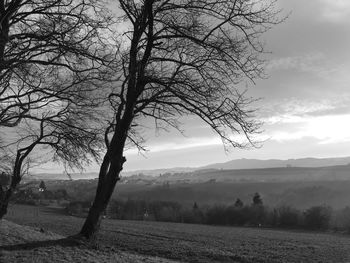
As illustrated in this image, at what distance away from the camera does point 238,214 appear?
250ft

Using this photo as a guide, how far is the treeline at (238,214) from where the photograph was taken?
66938 millimetres

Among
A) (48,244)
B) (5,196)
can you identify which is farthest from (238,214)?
(48,244)

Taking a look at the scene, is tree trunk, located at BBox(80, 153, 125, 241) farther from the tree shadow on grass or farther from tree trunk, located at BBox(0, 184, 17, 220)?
tree trunk, located at BBox(0, 184, 17, 220)

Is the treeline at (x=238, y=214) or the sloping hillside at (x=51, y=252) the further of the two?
the treeline at (x=238, y=214)

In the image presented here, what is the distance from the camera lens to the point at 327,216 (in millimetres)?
66688

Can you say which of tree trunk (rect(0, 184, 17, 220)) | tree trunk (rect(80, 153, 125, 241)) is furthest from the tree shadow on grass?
tree trunk (rect(0, 184, 17, 220))

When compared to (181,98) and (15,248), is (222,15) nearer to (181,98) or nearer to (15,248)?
(181,98)

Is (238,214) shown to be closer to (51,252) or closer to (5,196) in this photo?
(5,196)

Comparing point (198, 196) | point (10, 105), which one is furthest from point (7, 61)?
point (198, 196)

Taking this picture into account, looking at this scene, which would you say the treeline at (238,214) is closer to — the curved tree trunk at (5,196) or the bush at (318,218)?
the bush at (318,218)

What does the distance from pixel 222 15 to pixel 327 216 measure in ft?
191

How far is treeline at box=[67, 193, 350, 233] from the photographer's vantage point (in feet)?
220

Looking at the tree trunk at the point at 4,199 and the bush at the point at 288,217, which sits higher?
the tree trunk at the point at 4,199

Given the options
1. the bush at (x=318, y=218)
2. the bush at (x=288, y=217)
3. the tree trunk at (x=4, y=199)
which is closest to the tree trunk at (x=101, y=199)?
the tree trunk at (x=4, y=199)
